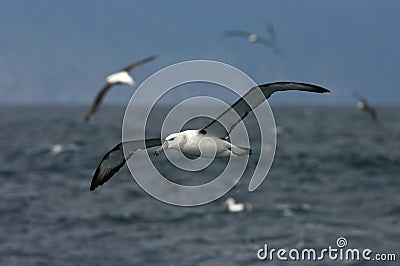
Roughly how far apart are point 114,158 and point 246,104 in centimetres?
255

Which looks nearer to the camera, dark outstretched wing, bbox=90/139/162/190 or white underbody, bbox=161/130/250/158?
white underbody, bbox=161/130/250/158

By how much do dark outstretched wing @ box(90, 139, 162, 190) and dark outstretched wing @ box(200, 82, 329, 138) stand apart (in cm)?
121

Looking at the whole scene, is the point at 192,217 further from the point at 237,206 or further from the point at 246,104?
the point at 246,104

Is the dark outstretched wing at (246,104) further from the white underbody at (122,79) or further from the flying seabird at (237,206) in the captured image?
the flying seabird at (237,206)

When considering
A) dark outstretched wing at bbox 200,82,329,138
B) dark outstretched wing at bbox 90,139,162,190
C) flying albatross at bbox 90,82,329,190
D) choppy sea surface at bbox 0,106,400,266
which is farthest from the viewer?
choppy sea surface at bbox 0,106,400,266

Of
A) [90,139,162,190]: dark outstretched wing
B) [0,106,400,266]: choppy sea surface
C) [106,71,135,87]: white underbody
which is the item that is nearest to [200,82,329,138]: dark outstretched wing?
[90,139,162,190]: dark outstretched wing

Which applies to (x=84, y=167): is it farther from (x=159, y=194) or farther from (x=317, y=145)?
(x=317, y=145)

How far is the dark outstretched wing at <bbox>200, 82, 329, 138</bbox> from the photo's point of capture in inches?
355

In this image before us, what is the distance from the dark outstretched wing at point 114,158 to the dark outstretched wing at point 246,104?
121cm

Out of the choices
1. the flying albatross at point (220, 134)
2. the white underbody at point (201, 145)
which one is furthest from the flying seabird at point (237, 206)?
the white underbody at point (201, 145)

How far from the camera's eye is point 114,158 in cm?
1109

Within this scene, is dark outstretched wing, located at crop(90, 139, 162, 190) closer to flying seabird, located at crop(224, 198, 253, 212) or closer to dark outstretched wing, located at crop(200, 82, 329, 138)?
dark outstretched wing, located at crop(200, 82, 329, 138)

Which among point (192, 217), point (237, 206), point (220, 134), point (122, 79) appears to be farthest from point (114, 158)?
point (237, 206)

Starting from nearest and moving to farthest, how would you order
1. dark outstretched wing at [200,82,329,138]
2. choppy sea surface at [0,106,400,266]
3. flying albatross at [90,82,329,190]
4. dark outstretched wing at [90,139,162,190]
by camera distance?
dark outstretched wing at [200,82,329,138]
flying albatross at [90,82,329,190]
dark outstretched wing at [90,139,162,190]
choppy sea surface at [0,106,400,266]
